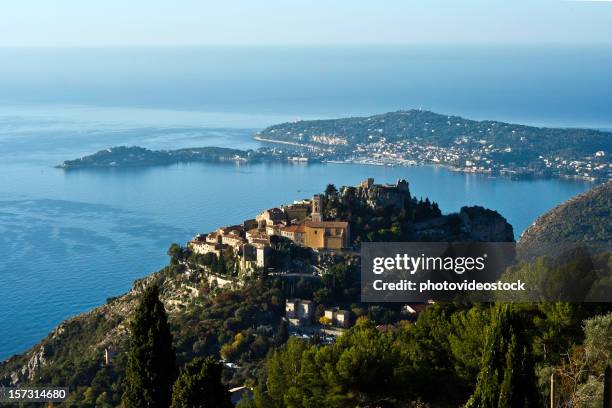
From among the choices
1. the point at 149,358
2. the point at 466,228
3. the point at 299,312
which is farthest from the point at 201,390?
the point at 466,228

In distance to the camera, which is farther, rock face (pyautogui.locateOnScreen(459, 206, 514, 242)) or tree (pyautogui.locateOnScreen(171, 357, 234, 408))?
rock face (pyautogui.locateOnScreen(459, 206, 514, 242))

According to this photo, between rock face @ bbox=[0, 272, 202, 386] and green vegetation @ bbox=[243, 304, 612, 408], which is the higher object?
green vegetation @ bbox=[243, 304, 612, 408]

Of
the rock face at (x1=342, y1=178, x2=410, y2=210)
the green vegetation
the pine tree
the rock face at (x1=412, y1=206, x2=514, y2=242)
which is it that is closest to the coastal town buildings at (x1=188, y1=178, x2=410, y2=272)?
the rock face at (x1=342, y1=178, x2=410, y2=210)

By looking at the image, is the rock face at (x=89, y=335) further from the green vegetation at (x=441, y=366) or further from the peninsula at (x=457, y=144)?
the peninsula at (x=457, y=144)

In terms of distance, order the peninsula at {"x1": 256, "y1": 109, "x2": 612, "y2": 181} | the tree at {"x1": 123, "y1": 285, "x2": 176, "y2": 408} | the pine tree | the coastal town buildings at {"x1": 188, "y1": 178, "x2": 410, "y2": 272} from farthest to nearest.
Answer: the peninsula at {"x1": 256, "y1": 109, "x2": 612, "y2": 181} → the coastal town buildings at {"x1": 188, "y1": 178, "x2": 410, "y2": 272} → the tree at {"x1": 123, "y1": 285, "x2": 176, "y2": 408} → the pine tree

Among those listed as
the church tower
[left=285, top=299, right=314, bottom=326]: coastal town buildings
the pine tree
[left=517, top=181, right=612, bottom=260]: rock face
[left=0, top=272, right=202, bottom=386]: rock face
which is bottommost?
[left=0, top=272, right=202, bottom=386]: rock face

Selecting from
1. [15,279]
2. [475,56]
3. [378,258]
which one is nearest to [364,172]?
[15,279]

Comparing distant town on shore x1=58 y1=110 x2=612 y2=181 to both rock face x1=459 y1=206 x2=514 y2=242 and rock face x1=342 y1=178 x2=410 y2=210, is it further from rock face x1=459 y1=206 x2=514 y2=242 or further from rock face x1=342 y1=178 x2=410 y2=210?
rock face x1=342 y1=178 x2=410 y2=210
